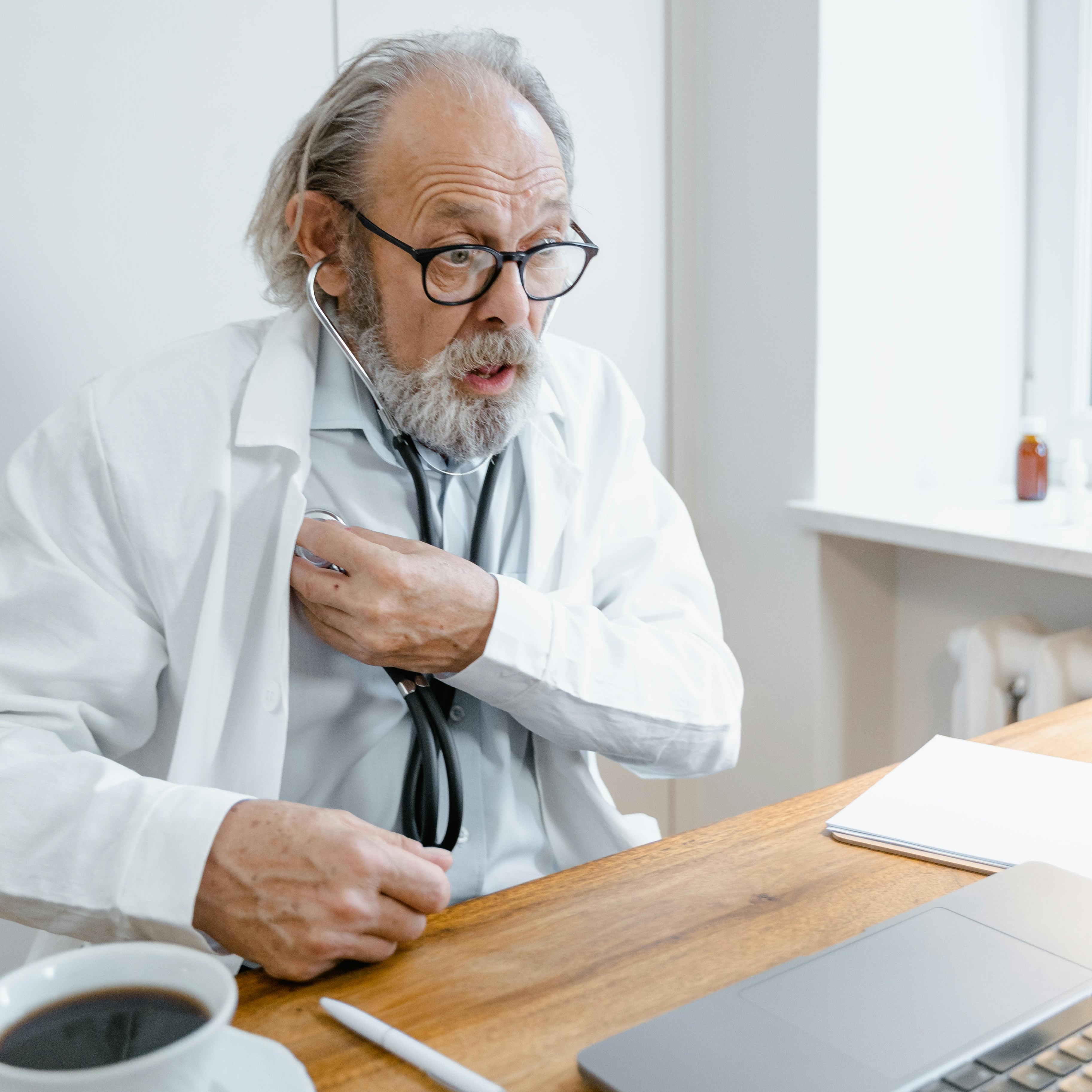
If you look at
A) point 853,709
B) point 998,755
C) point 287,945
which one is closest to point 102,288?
point 287,945

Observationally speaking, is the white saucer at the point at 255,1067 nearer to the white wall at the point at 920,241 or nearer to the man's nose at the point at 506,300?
the man's nose at the point at 506,300

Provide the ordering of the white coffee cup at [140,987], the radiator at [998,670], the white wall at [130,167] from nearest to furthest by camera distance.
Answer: the white coffee cup at [140,987] < the white wall at [130,167] < the radiator at [998,670]

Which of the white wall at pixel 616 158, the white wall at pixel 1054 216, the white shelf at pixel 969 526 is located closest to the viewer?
the white shelf at pixel 969 526

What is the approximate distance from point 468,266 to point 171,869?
26.6 inches

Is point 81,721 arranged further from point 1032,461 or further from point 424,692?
point 1032,461

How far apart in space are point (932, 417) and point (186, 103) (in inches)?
58.3

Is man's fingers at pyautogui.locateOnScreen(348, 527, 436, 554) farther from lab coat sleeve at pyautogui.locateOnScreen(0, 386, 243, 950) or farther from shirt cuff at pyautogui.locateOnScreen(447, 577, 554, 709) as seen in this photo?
lab coat sleeve at pyautogui.locateOnScreen(0, 386, 243, 950)

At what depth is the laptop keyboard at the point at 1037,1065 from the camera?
543 mm

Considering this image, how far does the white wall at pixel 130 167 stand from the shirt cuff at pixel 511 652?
82 centimetres

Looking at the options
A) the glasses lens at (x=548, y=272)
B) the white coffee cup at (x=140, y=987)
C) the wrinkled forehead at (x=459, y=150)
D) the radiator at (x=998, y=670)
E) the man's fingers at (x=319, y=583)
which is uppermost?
the wrinkled forehead at (x=459, y=150)

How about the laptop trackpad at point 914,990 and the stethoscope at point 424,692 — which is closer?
the laptop trackpad at point 914,990

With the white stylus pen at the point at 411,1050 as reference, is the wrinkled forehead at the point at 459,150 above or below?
above

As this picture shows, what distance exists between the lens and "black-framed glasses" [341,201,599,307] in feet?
3.70

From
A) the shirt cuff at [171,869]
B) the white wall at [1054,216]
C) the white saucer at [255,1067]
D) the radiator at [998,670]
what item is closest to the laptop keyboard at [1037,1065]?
the white saucer at [255,1067]
